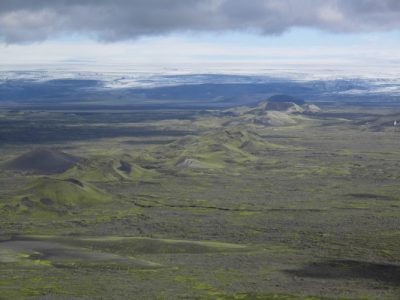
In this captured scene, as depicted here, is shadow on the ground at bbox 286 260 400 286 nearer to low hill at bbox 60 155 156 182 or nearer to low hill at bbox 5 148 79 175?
low hill at bbox 60 155 156 182

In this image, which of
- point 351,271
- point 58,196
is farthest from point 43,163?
point 351,271

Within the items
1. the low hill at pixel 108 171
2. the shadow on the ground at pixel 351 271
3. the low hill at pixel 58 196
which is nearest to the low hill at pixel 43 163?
the low hill at pixel 108 171

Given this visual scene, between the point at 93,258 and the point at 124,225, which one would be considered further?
the point at 124,225

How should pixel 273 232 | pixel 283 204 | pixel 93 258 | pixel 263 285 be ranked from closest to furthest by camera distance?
1. pixel 263 285
2. pixel 93 258
3. pixel 273 232
4. pixel 283 204

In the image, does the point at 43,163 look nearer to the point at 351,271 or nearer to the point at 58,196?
the point at 58,196

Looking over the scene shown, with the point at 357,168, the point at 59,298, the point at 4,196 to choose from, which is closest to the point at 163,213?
the point at 4,196

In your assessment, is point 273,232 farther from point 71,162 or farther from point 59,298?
point 71,162
